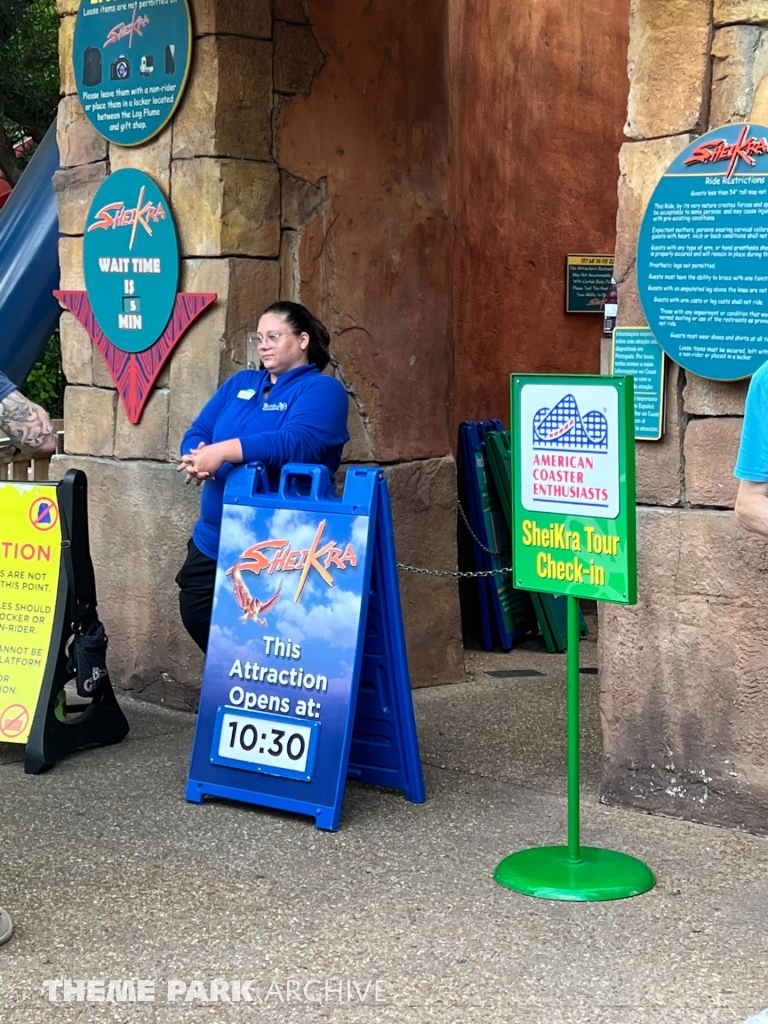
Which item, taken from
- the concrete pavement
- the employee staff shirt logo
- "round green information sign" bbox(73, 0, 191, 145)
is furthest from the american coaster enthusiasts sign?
"round green information sign" bbox(73, 0, 191, 145)

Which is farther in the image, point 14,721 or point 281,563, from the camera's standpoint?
point 14,721

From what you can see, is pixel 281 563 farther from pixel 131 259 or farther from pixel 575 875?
pixel 131 259

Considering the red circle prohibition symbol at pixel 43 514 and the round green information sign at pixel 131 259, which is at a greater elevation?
the round green information sign at pixel 131 259

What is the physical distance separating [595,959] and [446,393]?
3580mm

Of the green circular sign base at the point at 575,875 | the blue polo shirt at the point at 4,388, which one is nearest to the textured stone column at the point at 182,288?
the blue polo shirt at the point at 4,388

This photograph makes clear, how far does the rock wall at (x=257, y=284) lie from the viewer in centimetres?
591

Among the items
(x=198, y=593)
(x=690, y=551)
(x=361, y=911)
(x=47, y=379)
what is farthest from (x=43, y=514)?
(x=47, y=379)

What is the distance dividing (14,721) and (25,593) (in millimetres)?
490

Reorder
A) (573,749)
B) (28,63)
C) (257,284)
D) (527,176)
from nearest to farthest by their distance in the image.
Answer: (573,749), (257,284), (527,176), (28,63)

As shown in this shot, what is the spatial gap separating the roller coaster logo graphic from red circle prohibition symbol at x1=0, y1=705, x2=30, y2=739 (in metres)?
2.37

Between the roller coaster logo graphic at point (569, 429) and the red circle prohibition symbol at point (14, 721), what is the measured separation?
237 centimetres

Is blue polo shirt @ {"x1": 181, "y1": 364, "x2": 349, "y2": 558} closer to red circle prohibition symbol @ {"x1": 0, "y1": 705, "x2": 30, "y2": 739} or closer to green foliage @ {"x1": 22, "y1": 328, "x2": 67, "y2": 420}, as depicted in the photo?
red circle prohibition symbol @ {"x1": 0, "y1": 705, "x2": 30, "y2": 739}

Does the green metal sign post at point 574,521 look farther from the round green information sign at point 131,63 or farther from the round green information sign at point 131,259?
the round green information sign at point 131,63

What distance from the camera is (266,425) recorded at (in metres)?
5.08
